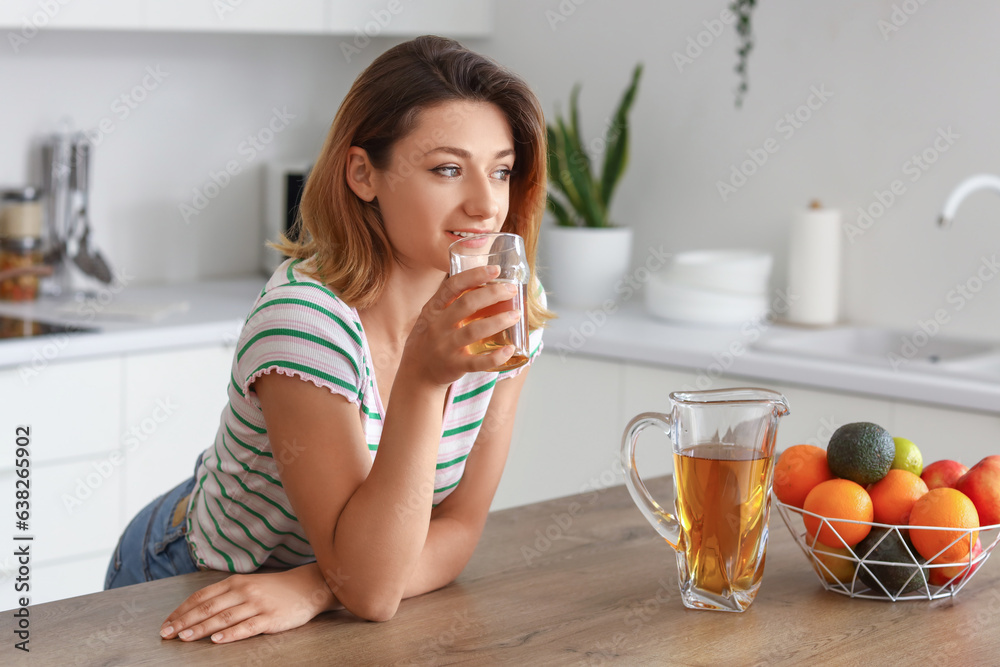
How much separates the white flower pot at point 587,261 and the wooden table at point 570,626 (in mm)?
A: 1834

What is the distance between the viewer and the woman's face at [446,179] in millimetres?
1164

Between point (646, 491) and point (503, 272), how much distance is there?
0.76ft

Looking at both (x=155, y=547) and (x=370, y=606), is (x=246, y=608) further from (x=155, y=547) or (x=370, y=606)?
(x=155, y=547)

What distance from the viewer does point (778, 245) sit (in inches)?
113

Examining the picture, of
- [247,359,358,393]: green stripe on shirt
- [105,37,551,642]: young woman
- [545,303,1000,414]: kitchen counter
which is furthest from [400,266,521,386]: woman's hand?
[545,303,1000,414]: kitchen counter

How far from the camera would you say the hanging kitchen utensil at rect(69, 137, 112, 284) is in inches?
115

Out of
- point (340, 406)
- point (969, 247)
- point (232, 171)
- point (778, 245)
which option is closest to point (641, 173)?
point (778, 245)

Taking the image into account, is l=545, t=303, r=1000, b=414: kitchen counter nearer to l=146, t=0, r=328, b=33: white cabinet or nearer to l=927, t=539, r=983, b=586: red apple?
l=146, t=0, r=328, b=33: white cabinet

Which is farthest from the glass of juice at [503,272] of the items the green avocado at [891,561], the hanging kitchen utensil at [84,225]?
the hanging kitchen utensil at [84,225]

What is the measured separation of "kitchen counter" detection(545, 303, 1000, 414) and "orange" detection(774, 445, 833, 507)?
3.75ft

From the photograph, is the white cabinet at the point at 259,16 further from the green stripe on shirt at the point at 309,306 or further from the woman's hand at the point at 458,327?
the woman's hand at the point at 458,327

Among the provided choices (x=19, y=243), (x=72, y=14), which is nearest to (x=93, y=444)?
(x=19, y=243)

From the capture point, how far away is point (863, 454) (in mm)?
1006

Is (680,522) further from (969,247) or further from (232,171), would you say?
(232,171)
